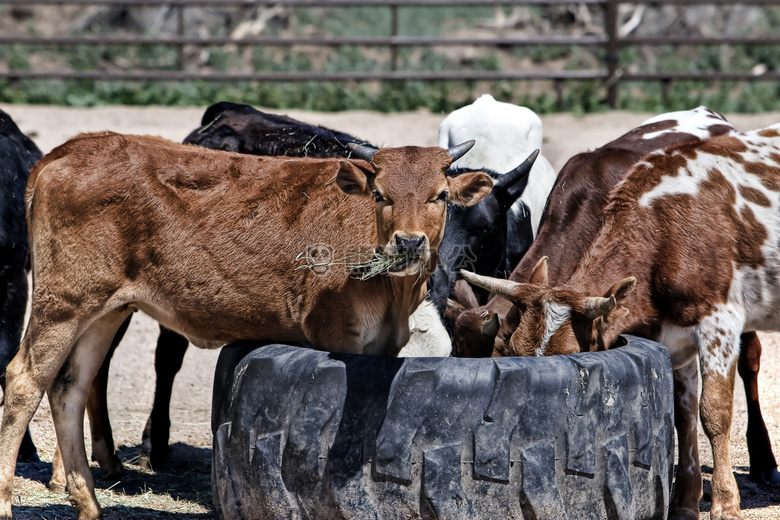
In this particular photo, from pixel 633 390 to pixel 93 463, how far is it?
3253 mm

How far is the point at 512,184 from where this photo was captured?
597 cm

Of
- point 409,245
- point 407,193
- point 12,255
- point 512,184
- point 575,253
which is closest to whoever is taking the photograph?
point 409,245

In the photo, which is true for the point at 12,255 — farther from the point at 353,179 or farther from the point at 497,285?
the point at 497,285

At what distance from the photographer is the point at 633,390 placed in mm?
3711

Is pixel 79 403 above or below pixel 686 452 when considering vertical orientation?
above

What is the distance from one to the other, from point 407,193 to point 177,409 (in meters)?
3.38

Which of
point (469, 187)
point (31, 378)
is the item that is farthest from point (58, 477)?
point (469, 187)

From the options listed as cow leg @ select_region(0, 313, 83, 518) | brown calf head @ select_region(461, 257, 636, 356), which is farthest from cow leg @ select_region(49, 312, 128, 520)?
brown calf head @ select_region(461, 257, 636, 356)

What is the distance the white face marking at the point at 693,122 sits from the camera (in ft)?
21.2

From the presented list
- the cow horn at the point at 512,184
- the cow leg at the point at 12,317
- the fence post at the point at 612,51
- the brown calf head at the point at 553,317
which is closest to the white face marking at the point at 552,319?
the brown calf head at the point at 553,317

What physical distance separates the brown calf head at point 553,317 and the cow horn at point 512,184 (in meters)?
1.59

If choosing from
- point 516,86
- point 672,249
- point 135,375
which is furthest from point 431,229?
point 516,86

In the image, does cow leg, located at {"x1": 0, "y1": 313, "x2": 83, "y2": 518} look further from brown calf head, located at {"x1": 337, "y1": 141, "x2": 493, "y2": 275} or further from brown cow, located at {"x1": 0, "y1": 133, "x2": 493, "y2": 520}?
brown calf head, located at {"x1": 337, "y1": 141, "x2": 493, "y2": 275}

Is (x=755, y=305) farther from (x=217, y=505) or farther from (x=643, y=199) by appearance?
(x=217, y=505)
